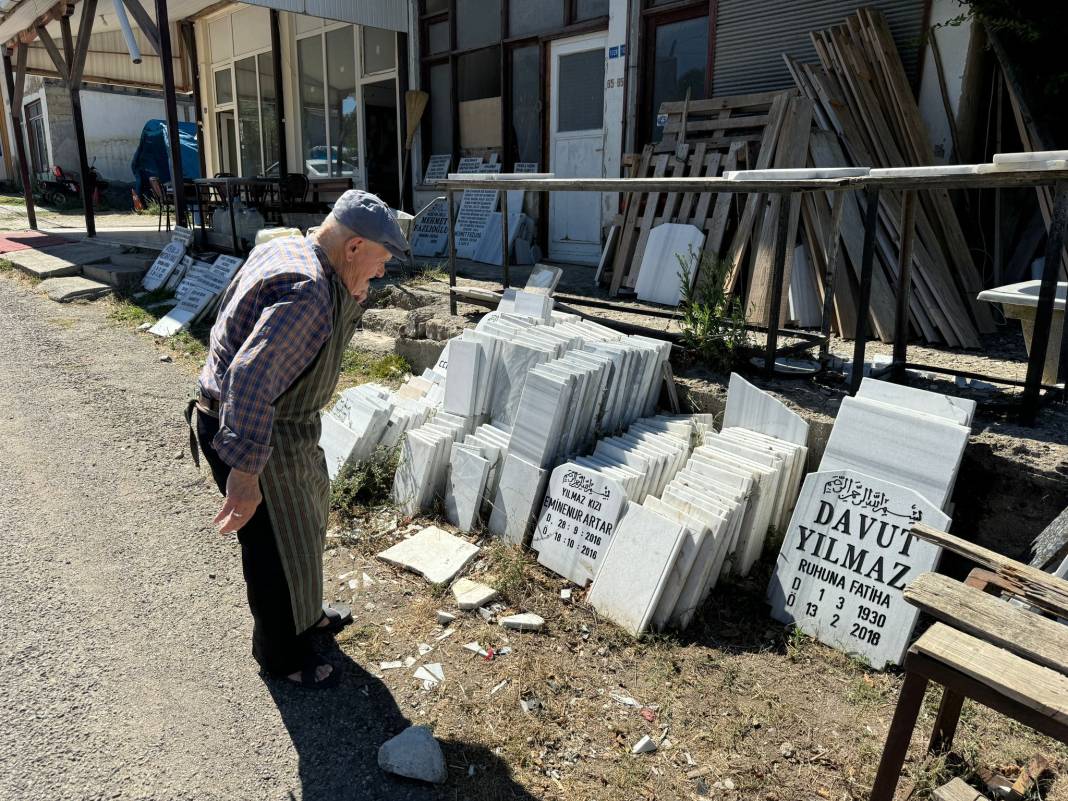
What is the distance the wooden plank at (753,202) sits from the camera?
18.4 feet

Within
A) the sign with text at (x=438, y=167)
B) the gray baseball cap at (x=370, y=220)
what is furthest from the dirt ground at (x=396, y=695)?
the sign with text at (x=438, y=167)

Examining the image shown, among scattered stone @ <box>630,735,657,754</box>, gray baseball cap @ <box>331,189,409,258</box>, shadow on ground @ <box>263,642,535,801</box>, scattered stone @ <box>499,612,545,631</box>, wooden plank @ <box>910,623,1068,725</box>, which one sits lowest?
shadow on ground @ <box>263,642,535,801</box>

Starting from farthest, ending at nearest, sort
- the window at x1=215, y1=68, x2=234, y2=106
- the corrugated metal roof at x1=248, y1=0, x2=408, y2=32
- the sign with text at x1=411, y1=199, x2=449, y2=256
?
1. the window at x1=215, y1=68, x2=234, y2=106
2. the sign with text at x1=411, y1=199, x2=449, y2=256
3. the corrugated metal roof at x1=248, y1=0, x2=408, y2=32

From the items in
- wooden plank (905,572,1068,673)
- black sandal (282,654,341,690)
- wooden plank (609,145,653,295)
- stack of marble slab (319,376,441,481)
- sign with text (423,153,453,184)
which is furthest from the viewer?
sign with text (423,153,453,184)

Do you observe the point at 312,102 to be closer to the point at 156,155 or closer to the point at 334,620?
the point at 156,155

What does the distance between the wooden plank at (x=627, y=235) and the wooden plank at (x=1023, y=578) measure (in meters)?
4.47

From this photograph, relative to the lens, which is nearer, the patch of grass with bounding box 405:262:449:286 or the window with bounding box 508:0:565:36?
the patch of grass with bounding box 405:262:449:286

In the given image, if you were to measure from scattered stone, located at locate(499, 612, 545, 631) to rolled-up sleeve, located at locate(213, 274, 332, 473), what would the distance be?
1.34 m

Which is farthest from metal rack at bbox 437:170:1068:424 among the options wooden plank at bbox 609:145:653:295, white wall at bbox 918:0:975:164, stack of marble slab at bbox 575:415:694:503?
white wall at bbox 918:0:975:164

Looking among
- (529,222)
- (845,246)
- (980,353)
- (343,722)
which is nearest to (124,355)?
(529,222)

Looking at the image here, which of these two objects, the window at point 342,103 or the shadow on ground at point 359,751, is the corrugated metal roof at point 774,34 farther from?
the window at point 342,103

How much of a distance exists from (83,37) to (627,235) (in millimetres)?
9532

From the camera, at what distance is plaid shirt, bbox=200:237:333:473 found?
203 centimetres

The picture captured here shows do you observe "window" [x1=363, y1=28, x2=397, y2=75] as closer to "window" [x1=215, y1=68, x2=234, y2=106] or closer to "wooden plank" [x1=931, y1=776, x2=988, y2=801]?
"window" [x1=215, y1=68, x2=234, y2=106]
